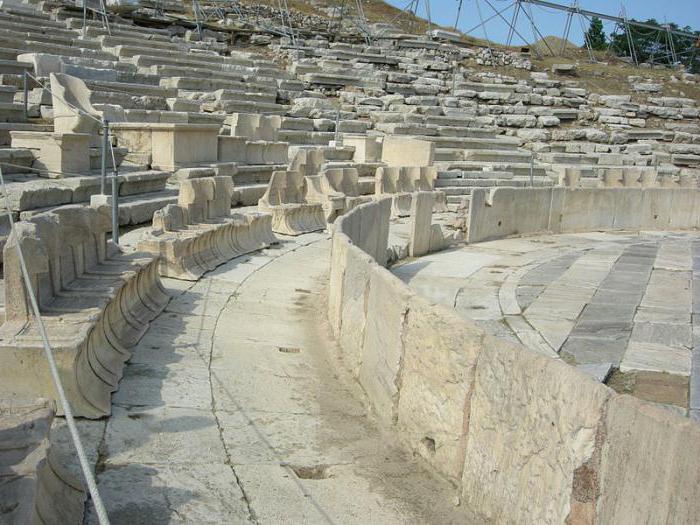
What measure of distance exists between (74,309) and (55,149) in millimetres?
5974

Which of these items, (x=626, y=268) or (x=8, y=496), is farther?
(x=626, y=268)

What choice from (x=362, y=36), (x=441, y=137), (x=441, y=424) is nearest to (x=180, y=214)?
(x=441, y=424)

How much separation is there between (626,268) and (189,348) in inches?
303

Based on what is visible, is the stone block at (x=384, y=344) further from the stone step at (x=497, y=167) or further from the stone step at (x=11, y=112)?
the stone step at (x=497, y=167)

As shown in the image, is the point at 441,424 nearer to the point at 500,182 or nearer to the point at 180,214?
the point at 180,214

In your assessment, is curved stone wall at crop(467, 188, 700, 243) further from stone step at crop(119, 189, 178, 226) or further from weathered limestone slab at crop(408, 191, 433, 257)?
stone step at crop(119, 189, 178, 226)

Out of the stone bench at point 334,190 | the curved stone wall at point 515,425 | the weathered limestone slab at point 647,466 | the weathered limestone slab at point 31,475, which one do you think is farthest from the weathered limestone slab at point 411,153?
the weathered limestone slab at point 647,466

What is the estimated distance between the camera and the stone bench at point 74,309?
13.4 ft

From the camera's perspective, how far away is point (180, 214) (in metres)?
8.78

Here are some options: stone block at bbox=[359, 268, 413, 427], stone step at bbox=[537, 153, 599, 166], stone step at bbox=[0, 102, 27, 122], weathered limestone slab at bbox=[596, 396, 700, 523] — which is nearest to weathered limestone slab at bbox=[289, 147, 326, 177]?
stone step at bbox=[0, 102, 27, 122]

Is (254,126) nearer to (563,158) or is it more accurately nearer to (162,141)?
(162,141)

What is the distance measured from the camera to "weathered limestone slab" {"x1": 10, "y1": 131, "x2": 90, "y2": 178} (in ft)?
32.8

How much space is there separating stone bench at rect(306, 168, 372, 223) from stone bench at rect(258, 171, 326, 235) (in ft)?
0.52

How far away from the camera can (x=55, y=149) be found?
10031mm
